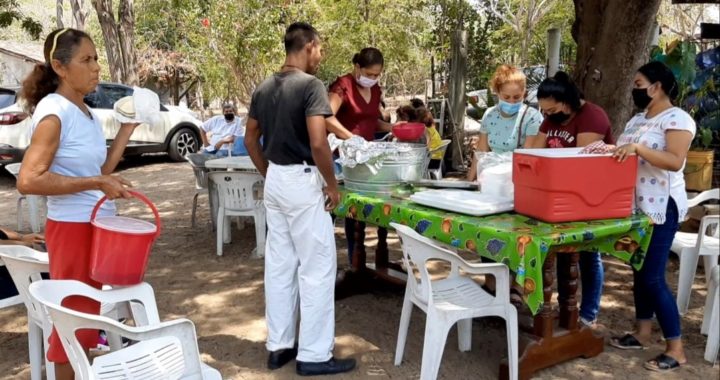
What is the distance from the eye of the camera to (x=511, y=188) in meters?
2.92

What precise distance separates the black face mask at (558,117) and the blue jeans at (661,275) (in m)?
0.67

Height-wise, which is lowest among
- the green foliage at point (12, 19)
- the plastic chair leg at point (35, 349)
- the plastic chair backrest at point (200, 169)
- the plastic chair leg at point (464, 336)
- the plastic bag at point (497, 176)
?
the plastic chair leg at point (464, 336)

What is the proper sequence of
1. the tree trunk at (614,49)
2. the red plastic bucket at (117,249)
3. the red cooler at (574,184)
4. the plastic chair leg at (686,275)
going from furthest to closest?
the tree trunk at (614,49)
the plastic chair leg at (686,275)
the red cooler at (574,184)
the red plastic bucket at (117,249)

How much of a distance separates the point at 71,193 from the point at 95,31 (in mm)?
28249

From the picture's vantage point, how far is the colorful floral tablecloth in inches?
94.3

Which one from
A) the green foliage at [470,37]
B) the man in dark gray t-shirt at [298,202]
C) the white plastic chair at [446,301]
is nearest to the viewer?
the white plastic chair at [446,301]

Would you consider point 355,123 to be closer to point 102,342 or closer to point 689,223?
point 102,342

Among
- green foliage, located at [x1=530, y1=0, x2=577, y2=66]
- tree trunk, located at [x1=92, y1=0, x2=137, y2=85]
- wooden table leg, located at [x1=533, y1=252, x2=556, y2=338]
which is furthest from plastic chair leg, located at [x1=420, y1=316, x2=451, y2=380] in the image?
green foliage, located at [x1=530, y1=0, x2=577, y2=66]

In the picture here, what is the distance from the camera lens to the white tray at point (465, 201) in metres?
2.72

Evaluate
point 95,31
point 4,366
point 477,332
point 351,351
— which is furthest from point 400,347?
point 95,31

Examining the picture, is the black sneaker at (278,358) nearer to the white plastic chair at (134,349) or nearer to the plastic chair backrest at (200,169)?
the white plastic chair at (134,349)

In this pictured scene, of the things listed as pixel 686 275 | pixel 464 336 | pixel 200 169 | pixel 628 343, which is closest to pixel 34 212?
pixel 200 169

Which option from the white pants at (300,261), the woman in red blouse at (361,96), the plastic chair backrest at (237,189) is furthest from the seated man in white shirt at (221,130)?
the white pants at (300,261)

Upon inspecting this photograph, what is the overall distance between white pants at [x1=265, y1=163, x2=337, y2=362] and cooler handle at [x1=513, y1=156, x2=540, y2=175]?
3.02ft
